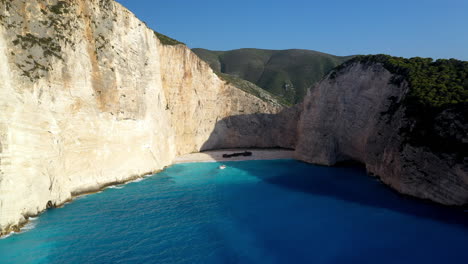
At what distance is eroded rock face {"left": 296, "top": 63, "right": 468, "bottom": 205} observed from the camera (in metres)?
19.2

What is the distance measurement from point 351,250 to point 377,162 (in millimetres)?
15982

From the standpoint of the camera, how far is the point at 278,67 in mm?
116688

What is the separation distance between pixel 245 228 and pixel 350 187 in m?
12.6

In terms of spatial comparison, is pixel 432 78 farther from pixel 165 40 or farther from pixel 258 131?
pixel 165 40

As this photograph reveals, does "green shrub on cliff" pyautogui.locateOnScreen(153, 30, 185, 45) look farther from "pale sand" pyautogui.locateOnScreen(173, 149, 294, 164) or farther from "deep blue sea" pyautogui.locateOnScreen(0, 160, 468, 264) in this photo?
"deep blue sea" pyautogui.locateOnScreen(0, 160, 468, 264)

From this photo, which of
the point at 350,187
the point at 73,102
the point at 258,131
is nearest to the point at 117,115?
the point at 73,102

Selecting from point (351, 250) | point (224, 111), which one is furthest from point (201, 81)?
point (351, 250)

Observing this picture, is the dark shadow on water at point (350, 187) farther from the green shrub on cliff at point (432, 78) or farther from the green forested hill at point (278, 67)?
the green forested hill at point (278, 67)

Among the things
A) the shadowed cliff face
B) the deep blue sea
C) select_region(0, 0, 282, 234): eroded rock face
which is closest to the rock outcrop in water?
select_region(0, 0, 282, 234): eroded rock face

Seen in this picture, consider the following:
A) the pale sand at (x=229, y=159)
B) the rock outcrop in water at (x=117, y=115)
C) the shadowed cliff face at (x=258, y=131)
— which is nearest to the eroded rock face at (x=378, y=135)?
the rock outcrop in water at (x=117, y=115)

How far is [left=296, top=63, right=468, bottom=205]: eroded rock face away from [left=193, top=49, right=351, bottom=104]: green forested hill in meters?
52.4

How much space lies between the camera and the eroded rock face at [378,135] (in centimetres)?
1923

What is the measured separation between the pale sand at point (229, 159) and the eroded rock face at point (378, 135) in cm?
361

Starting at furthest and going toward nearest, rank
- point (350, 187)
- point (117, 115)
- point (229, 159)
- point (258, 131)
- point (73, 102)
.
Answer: point (258, 131) → point (229, 159) → point (117, 115) → point (350, 187) → point (73, 102)
